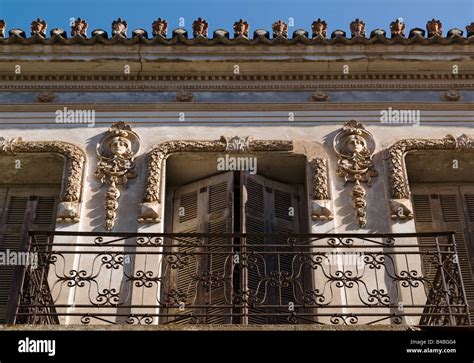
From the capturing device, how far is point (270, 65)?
13.2m

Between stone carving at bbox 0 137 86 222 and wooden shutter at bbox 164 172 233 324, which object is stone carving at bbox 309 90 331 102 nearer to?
wooden shutter at bbox 164 172 233 324

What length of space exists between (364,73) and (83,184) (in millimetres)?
4504

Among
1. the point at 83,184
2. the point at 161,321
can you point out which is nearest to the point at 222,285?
the point at 161,321

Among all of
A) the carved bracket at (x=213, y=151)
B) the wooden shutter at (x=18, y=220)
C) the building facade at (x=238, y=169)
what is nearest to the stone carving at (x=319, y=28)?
the building facade at (x=238, y=169)

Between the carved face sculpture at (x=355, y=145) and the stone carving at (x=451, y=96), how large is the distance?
1.58m

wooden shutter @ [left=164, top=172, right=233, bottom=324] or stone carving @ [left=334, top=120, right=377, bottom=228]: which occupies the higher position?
stone carving @ [left=334, top=120, right=377, bottom=228]

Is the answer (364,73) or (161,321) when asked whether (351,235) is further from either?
(364,73)

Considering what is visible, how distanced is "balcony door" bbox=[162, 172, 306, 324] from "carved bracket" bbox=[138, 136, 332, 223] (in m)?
0.42

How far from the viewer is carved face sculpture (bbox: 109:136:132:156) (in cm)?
1228
